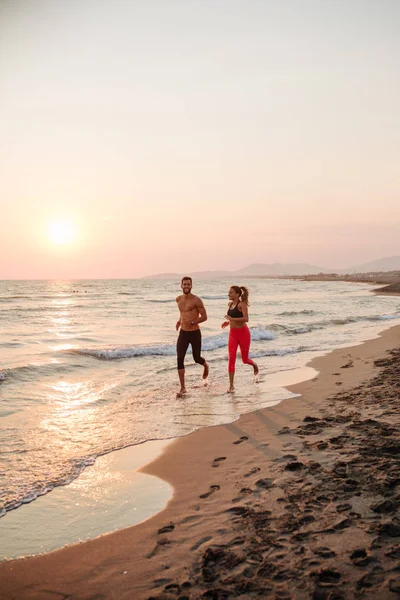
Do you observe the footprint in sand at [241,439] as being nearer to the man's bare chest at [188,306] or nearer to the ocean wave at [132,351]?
the man's bare chest at [188,306]

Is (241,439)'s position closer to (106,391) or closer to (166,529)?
(166,529)

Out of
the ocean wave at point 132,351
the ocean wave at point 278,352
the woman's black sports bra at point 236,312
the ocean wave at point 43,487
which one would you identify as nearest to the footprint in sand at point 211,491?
the ocean wave at point 43,487

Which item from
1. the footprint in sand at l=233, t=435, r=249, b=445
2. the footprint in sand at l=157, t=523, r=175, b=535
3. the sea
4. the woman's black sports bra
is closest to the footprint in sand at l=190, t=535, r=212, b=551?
the footprint in sand at l=157, t=523, r=175, b=535

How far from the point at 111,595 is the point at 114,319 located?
2110 centimetres

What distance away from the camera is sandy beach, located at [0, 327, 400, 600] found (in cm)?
259

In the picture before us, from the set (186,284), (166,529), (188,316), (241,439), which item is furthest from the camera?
(188,316)

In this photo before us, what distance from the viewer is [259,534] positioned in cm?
308

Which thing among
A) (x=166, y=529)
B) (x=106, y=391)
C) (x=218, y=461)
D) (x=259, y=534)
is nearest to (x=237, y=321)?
(x=106, y=391)

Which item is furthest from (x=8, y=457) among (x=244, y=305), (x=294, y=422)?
(x=244, y=305)

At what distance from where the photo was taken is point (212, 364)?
1141 centimetres

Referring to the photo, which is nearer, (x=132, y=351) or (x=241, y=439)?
(x=241, y=439)

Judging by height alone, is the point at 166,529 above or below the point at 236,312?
below

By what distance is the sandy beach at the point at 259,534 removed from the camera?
8.50ft

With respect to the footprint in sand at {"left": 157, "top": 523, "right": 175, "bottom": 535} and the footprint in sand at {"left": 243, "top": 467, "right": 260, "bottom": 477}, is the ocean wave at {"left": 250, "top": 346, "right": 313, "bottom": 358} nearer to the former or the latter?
the footprint in sand at {"left": 243, "top": 467, "right": 260, "bottom": 477}
